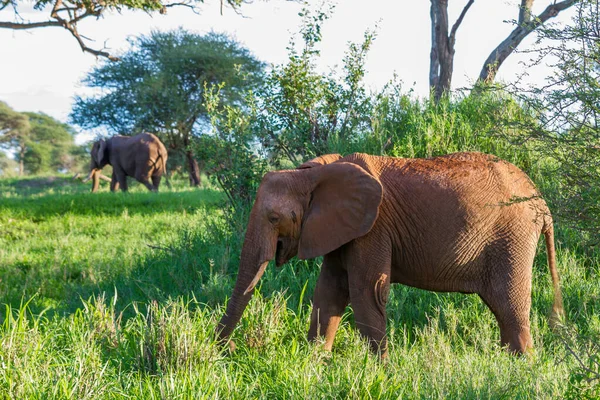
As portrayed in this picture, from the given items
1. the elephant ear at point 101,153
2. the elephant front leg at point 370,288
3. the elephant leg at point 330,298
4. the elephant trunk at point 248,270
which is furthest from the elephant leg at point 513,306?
the elephant ear at point 101,153

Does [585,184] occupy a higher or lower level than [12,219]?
higher

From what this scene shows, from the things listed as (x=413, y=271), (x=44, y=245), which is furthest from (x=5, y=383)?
(x=44, y=245)

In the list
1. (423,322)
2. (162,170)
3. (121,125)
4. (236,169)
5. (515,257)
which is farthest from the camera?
(121,125)

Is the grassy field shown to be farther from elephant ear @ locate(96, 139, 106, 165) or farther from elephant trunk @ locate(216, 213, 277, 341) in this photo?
elephant ear @ locate(96, 139, 106, 165)

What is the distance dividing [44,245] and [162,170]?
10.6 m

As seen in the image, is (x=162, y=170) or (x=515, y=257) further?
(x=162, y=170)

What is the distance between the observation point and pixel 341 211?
5121 mm

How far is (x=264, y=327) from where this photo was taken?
5.46 meters

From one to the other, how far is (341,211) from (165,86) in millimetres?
26444

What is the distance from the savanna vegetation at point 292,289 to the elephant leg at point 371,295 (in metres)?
0.14

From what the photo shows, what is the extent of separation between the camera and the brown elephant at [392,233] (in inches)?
201

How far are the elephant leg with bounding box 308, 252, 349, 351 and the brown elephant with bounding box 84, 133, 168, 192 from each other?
16385 millimetres

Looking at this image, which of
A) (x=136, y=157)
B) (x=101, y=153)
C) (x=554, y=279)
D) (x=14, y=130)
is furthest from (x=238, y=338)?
(x=14, y=130)

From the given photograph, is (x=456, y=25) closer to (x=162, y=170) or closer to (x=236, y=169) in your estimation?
(x=236, y=169)
